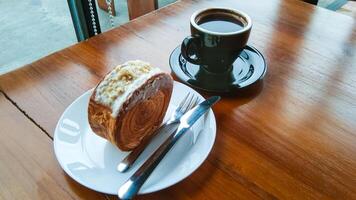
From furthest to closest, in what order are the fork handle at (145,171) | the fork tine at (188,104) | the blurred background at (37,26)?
the blurred background at (37,26) < the fork tine at (188,104) < the fork handle at (145,171)

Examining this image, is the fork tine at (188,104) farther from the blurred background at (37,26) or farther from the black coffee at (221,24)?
the blurred background at (37,26)

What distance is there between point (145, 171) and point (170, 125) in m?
0.10

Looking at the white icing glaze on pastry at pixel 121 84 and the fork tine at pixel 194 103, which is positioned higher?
the white icing glaze on pastry at pixel 121 84

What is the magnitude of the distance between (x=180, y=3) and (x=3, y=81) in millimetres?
434

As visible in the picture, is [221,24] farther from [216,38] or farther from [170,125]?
[170,125]

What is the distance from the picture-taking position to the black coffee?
0.52 meters

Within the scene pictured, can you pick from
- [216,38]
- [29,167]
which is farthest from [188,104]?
[29,167]

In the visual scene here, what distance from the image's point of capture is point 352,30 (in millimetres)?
686

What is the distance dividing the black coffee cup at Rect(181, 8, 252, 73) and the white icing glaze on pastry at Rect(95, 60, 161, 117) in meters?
0.12

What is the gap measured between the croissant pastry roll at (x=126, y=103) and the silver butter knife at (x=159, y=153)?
4cm

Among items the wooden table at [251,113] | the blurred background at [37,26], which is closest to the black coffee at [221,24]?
the wooden table at [251,113]

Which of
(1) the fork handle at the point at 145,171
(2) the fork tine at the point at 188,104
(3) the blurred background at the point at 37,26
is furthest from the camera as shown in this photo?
(3) the blurred background at the point at 37,26

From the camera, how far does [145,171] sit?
378mm

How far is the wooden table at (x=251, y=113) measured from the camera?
394 mm
